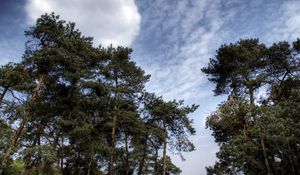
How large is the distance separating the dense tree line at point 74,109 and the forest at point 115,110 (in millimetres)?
83

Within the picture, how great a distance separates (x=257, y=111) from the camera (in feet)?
72.8

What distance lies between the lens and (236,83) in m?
27.5

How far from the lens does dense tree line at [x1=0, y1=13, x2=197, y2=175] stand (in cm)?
1886

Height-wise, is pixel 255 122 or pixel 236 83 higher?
pixel 236 83

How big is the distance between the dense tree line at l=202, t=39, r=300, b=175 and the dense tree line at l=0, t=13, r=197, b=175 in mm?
4819

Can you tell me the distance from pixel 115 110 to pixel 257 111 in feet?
37.8

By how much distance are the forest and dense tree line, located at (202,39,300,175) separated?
84 mm

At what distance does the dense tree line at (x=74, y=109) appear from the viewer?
61.9 ft

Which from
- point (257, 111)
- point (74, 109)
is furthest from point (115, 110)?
point (257, 111)

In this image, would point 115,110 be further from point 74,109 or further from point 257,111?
point 257,111

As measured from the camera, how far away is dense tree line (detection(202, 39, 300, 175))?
21016 millimetres

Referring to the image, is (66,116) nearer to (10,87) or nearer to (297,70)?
(10,87)

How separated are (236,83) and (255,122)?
5.66 metres

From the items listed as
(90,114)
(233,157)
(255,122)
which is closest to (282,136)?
(255,122)
